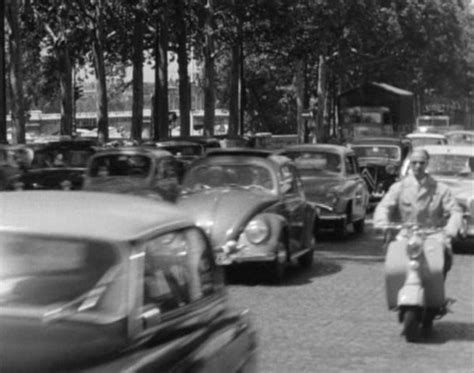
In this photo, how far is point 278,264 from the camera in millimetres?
13500

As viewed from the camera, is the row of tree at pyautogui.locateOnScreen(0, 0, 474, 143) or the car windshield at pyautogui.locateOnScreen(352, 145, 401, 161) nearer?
the car windshield at pyautogui.locateOnScreen(352, 145, 401, 161)

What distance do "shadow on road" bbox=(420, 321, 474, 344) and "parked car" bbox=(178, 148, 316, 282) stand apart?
7.28ft

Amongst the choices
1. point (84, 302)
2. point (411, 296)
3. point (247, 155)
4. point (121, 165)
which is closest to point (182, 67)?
point (121, 165)

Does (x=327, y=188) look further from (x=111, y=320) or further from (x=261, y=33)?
(x=261, y=33)

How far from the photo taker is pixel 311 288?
13594mm

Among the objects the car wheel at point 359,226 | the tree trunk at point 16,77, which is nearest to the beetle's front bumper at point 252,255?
the car wheel at point 359,226

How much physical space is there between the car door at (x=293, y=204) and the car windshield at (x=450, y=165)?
4.72 m

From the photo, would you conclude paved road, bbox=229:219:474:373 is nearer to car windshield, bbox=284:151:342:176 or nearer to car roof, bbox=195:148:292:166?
car roof, bbox=195:148:292:166

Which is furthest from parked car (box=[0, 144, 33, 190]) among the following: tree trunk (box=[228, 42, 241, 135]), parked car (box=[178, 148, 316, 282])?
tree trunk (box=[228, 42, 241, 135])

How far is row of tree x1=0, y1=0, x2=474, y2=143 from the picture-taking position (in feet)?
140

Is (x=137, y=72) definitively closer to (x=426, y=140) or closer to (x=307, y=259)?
(x=426, y=140)

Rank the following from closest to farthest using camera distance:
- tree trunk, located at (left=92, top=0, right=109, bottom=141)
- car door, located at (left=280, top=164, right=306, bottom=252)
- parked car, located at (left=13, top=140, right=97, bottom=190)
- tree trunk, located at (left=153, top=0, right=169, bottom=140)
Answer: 1. car door, located at (left=280, top=164, right=306, bottom=252)
2. parked car, located at (left=13, top=140, right=97, bottom=190)
3. tree trunk, located at (left=92, top=0, right=109, bottom=141)
4. tree trunk, located at (left=153, top=0, right=169, bottom=140)

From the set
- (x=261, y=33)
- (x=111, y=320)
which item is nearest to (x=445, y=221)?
(x=111, y=320)

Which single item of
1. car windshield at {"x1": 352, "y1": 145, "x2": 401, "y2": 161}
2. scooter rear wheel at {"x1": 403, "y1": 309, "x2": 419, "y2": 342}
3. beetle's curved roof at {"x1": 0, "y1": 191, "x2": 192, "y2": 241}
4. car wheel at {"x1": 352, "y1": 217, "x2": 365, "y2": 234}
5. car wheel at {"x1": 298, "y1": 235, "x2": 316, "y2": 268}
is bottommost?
car wheel at {"x1": 352, "y1": 217, "x2": 365, "y2": 234}
